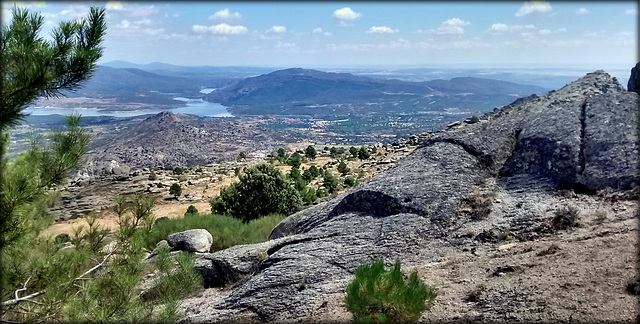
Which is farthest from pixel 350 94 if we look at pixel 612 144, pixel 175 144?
pixel 612 144

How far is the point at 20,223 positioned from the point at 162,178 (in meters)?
26.3

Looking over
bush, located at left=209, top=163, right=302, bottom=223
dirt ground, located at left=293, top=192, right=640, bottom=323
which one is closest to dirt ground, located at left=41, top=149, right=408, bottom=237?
bush, located at left=209, top=163, right=302, bottom=223

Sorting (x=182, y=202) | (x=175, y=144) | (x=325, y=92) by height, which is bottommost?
(x=175, y=144)

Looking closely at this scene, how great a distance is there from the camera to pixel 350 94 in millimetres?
177000

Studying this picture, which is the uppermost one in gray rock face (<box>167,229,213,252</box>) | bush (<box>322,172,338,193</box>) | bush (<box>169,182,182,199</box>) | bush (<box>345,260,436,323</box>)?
bush (<box>345,260,436,323</box>)

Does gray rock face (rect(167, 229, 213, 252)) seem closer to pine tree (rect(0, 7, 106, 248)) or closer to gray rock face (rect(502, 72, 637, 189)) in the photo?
pine tree (rect(0, 7, 106, 248))

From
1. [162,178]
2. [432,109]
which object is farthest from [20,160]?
[432,109]

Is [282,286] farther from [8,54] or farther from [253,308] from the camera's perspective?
[8,54]

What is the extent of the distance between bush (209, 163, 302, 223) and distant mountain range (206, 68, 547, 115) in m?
107

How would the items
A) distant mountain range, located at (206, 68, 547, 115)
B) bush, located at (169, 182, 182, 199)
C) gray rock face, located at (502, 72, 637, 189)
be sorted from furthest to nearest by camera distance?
distant mountain range, located at (206, 68, 547, 115), bush, located at (169, 182, 182, 199), gray rock face, located at (502, 72, 637, 189)

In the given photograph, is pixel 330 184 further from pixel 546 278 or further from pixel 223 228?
pixel 546 278

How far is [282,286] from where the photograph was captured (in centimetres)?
764

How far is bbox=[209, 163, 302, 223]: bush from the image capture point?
16109mm

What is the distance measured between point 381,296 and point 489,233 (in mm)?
3515
